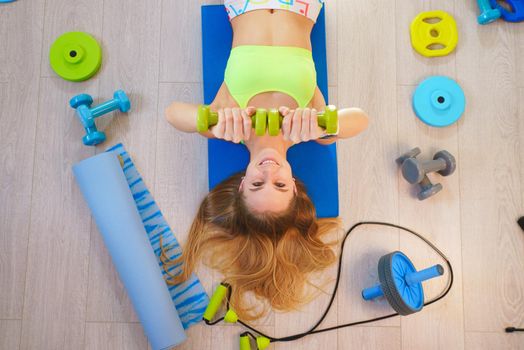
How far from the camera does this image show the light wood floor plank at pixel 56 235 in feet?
4.85

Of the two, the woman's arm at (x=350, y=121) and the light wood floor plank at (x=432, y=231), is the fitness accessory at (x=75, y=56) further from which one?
the light wood floor plank at (x=432, y=231)

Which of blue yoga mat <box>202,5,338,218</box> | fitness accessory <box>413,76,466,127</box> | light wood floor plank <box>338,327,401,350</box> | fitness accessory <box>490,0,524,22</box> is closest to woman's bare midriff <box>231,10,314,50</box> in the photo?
blue yoga mat <box>202,5,338,218</box>

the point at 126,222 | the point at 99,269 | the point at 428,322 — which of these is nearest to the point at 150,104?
the point at 126,222

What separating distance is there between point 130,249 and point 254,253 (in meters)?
0.39

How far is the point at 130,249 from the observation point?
4.53 feet

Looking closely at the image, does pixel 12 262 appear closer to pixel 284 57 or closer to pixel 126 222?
pixel 126 222

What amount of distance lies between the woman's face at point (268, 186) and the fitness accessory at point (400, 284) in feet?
1.27

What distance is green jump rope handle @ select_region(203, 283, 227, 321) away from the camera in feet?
4.71

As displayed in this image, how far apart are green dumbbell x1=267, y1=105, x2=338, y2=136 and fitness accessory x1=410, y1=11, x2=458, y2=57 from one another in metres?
0.66

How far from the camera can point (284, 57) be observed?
1.37 m

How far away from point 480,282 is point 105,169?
4.22ft

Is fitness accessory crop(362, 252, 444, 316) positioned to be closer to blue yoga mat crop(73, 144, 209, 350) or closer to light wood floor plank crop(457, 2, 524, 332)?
light wood floor plank crop(457, 2, 524, 332)

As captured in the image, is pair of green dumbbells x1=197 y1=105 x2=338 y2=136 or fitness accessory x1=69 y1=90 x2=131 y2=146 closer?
pair of green dumbbells x1=197 y1=105 x2=338 y2=136

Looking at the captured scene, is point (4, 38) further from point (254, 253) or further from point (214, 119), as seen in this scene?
point (254, 253)
